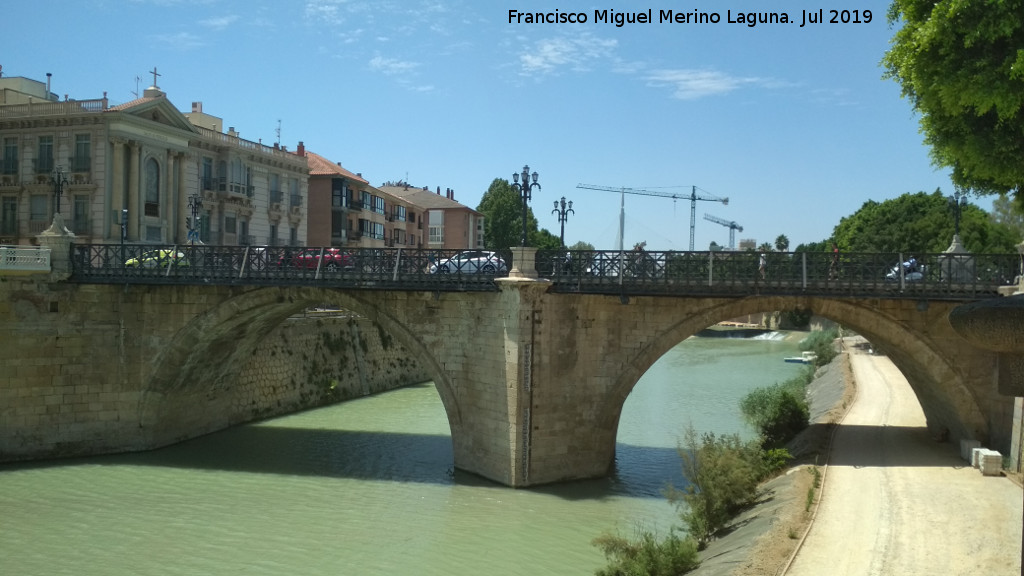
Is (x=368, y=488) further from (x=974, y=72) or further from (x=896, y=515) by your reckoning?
(x=974, y=72)

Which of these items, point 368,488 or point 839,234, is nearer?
point 368,488

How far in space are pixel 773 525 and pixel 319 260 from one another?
13.0 m

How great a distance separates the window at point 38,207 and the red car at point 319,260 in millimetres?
18163

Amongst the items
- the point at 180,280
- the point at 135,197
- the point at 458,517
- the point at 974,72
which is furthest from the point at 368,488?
the point at 135,197

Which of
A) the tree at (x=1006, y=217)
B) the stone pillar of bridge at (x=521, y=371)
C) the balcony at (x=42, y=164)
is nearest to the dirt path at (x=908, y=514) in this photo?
the stone pillar of bridge at (x=521, y=371)

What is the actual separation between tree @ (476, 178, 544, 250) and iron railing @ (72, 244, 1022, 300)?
4418cm

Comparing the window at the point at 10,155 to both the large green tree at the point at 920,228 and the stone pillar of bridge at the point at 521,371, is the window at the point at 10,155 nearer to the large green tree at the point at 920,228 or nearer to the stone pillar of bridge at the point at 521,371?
the stone pillar of bridge at the point at 521,371

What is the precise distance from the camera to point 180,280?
20.3 metres

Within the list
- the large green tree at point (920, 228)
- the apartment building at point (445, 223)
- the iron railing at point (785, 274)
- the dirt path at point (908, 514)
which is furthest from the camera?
the apartment building at point (445, 223)

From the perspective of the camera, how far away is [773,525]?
12422 millimetres

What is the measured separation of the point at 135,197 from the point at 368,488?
20.6 meters

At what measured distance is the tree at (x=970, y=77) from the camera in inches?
479

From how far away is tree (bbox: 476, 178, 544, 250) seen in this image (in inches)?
2549

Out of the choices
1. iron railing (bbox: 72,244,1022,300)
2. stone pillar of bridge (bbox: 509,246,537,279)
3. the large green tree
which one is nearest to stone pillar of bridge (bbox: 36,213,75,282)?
iron railing (bbox: 72,244,1022,300)
